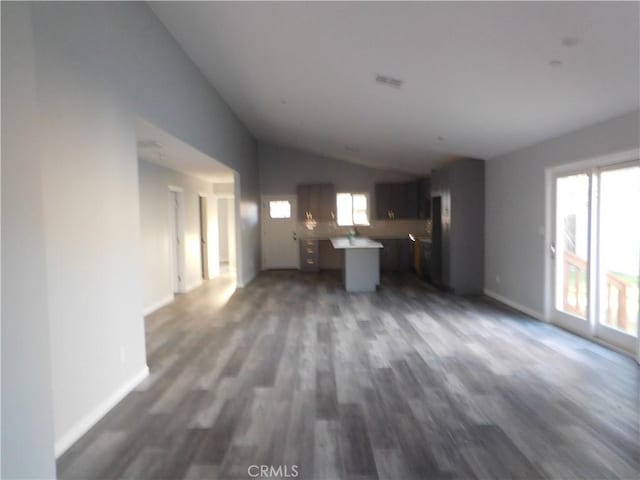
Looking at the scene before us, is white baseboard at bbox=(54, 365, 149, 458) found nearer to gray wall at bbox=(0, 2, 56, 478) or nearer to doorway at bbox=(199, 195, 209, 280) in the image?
gray wall at bbox=(0, 2, 56, 478)

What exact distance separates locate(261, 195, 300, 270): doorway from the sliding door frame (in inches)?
248

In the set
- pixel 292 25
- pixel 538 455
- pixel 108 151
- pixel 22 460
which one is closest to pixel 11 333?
pixel 22 460

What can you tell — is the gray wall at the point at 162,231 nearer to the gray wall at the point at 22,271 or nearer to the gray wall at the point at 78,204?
the gray wall at the point at 78,204

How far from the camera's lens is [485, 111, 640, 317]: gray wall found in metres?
3.70

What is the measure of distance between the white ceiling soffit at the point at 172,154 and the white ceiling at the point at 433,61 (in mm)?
1109

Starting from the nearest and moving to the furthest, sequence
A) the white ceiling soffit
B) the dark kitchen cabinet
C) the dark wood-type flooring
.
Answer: the dark wood-type flooring < the white ceiling soffit < the dark kitchen cabinet

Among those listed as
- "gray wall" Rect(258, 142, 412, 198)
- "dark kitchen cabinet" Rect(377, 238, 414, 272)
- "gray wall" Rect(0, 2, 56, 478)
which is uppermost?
"gray wall" Rect(258, 142, 412, 198)

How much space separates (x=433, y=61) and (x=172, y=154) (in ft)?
11.4

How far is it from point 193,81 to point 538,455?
4996mm

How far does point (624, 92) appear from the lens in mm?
3006

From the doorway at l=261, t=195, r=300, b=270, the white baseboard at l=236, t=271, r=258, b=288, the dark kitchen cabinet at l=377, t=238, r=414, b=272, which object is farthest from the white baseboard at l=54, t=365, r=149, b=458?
the dark kitchen cabinet at l=377, t=238, r=414, b=272

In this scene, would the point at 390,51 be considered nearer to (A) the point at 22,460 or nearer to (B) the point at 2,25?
(B) the point at 2,25

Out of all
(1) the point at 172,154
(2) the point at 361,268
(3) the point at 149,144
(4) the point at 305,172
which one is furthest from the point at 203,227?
(3) the point at 149,144

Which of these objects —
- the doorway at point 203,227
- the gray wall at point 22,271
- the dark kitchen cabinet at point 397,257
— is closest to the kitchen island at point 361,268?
the dark kitchen cabinet at point 397,257
